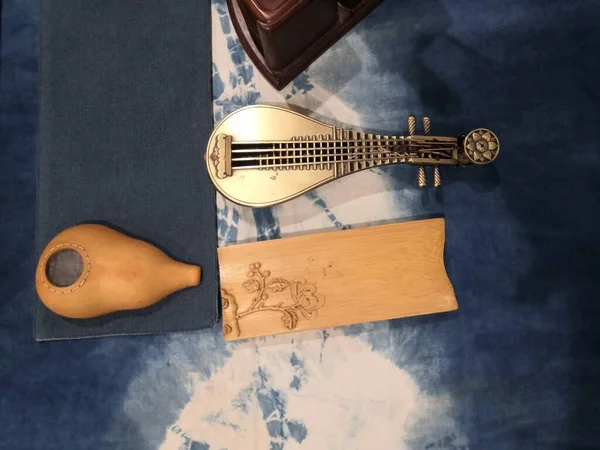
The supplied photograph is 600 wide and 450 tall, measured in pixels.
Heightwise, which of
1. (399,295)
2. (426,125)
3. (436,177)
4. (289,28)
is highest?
(289,28)

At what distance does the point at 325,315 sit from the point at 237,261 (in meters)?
0.21

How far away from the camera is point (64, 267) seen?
0.92 metres

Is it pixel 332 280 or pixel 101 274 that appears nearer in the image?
pixel 101 274

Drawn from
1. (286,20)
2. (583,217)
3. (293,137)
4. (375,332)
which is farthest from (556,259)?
(286,20)

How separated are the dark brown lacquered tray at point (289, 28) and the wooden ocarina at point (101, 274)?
18.0 inches

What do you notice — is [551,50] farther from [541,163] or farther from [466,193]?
[466,193]

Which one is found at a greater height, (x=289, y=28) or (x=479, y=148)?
(x=289, y=28)

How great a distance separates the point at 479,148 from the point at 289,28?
0.44 meters

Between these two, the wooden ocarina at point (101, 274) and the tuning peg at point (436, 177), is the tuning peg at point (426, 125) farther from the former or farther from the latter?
the wooden ocarina at point (101, 274)

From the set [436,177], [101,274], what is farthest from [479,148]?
[101,274]

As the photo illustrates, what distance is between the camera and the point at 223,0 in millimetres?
1155

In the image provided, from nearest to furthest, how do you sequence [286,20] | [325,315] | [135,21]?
[286,20] < [325,315] < [135,21]

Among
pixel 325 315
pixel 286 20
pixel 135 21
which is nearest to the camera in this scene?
pixel 286 20

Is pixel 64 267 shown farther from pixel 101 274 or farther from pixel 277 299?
pixel 277 299
